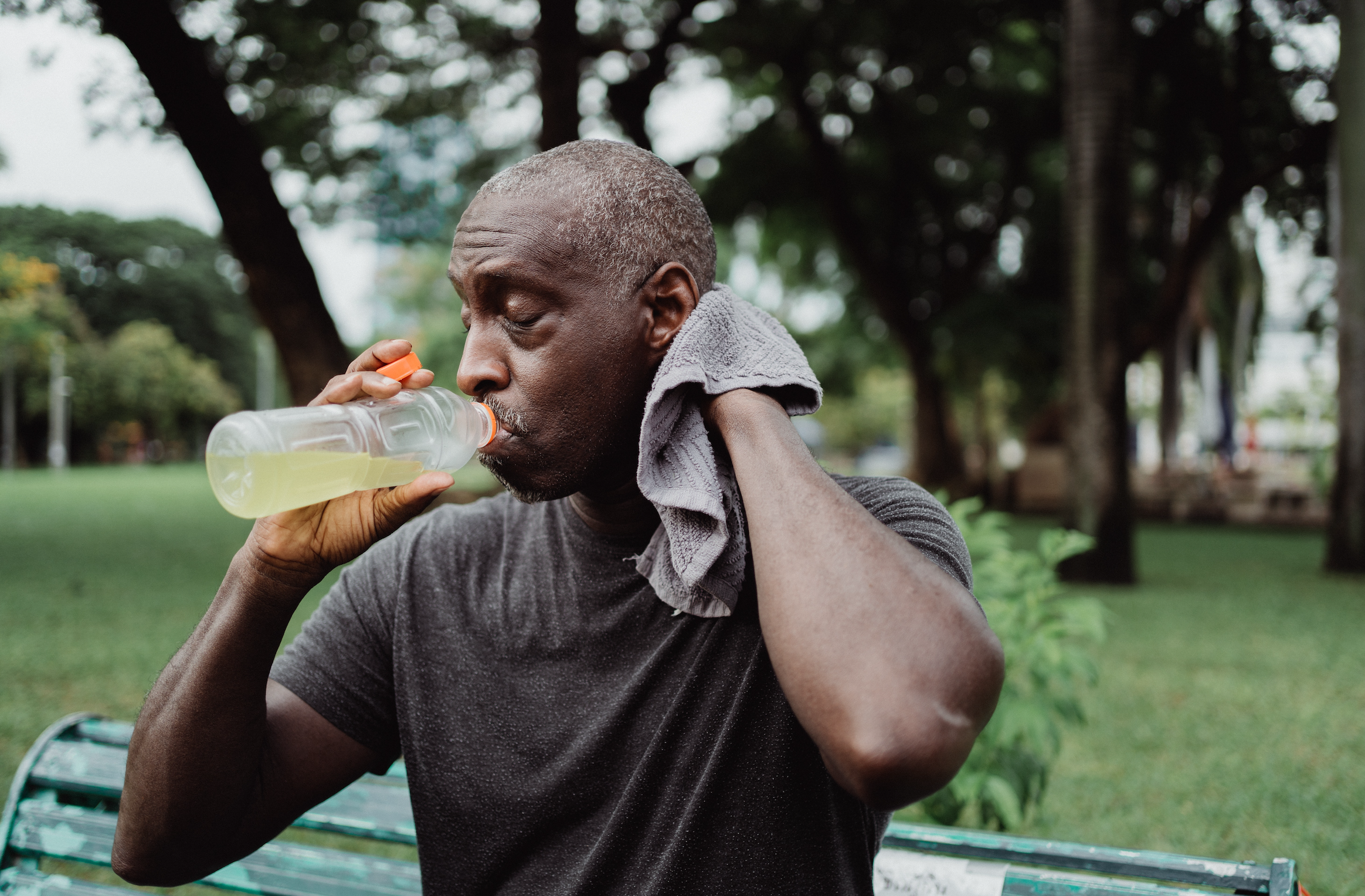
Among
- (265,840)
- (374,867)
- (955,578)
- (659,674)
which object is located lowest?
(374,867)

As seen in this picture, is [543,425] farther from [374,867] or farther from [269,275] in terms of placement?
[269,275]

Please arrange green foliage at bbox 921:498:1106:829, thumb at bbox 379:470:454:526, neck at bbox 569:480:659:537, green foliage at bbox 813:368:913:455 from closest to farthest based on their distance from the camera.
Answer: thumb at bbox 379:470:454:526 < neck at bbox 569:480:659:537 < green foliage at bbox 921:498:1106:829 < green foliage at bbox 813:368:913:455

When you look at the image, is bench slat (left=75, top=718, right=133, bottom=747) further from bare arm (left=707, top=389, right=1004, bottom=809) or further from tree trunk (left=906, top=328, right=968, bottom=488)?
tree trunk (left=906, top=328, right=968, bottom=488)

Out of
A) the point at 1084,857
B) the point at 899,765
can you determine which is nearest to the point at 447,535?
the point at 899,765

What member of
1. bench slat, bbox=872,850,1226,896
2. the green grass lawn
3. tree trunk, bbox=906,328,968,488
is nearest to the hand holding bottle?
bench slat, bbox=872,850,1226,896

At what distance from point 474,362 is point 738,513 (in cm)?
46

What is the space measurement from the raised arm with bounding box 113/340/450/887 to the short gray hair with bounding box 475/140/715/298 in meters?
0.32

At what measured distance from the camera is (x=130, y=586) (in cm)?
926

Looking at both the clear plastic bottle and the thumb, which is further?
the thumb

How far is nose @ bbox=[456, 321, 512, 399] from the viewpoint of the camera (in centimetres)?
155

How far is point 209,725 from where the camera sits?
1.53 metres

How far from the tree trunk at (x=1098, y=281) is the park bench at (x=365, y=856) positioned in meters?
8.15

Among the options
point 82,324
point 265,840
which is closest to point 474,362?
point 265,840

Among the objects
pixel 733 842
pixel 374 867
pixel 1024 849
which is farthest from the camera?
pixel 374 867
